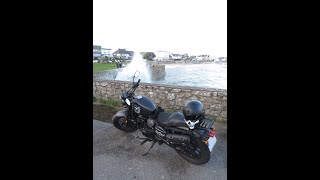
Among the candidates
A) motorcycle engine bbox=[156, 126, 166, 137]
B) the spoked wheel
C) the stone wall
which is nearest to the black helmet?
the spoked wheel

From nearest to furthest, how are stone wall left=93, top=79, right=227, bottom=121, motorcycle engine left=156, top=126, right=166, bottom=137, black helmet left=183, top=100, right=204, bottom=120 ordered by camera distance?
black helmet left=183, top=100, right=204, bottom=120 → motorcycle engine left=156, top=126, right=166, bottom=137 → stone wall left=93, top=79, right=227, bottom=121

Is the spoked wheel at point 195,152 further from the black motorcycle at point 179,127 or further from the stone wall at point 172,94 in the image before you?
the stone wall at point 172,94

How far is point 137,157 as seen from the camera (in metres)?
3.35

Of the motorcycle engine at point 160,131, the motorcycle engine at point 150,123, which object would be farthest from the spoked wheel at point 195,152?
the motorcycle engine at point 150,123

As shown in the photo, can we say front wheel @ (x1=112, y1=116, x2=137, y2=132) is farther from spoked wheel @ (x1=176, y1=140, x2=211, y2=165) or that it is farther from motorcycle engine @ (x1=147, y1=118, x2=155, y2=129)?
spoked wheel @ (x1=176, y1=140, x2=211, y2=165)

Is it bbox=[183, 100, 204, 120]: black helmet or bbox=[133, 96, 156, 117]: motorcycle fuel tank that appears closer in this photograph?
bbox=[183, 100, 204, 120]: black helmet

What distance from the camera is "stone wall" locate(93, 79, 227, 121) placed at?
4867mm

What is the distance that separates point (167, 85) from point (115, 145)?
2.41 m

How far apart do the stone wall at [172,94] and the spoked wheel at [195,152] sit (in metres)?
2.08

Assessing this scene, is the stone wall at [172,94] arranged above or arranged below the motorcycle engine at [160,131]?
above

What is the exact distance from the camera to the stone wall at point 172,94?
4.87 meters
